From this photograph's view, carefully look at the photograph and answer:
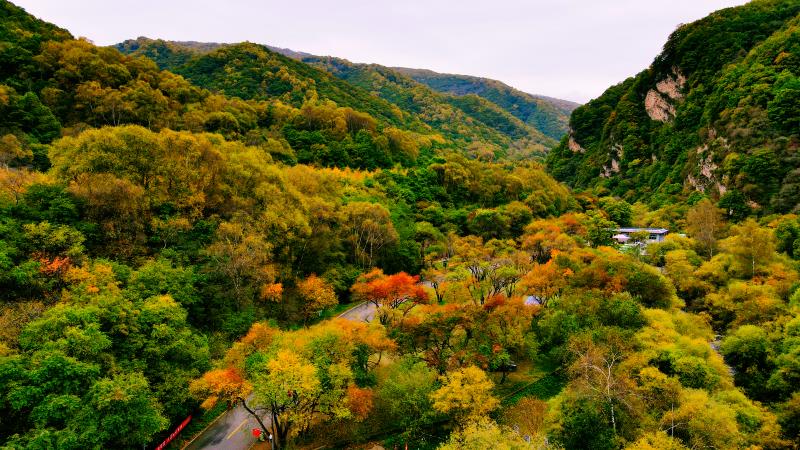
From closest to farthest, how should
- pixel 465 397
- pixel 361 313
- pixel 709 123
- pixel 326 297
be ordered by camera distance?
pixel 465 397 < pixel 326 297 < pixel 361 313 < pixel 709 123


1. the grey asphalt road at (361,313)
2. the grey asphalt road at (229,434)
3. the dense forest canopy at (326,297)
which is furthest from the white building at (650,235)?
the grey asphalt road at (229,434)

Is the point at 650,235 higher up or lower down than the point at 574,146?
lower down

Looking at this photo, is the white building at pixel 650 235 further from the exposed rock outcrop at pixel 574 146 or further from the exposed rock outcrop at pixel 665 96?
the exposed rock outcrop at pixel 574 146

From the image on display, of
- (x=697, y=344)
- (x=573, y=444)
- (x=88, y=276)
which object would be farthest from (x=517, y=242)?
(x=88, y=276)

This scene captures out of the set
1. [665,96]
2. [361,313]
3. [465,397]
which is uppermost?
[665,96]

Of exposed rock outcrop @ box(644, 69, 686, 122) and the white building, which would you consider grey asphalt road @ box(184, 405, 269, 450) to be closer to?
the white building

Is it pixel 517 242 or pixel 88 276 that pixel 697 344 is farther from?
pixel 88 276

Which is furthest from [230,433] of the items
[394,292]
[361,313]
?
[361,313]

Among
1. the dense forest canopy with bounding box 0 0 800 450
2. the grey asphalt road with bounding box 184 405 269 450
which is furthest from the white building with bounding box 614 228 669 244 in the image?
the grey asphalt road with bounding box 184 405 269 450

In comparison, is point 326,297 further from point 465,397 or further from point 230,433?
point 465,397
